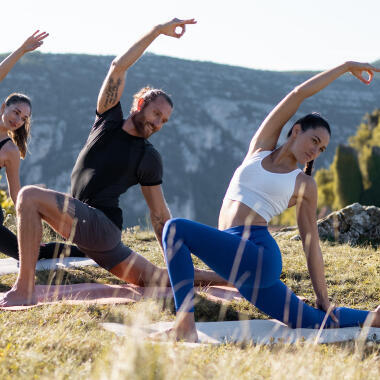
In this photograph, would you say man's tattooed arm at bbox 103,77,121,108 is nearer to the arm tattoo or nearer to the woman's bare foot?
the arm tattoo

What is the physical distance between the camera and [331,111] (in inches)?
4277

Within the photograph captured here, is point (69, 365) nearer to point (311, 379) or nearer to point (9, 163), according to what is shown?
point (311, 379)

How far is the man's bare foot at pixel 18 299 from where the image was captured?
3.92 meters

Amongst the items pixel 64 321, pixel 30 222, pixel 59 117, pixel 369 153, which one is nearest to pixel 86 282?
pixel 30 222

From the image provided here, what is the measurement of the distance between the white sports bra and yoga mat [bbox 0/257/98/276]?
8.73 feet

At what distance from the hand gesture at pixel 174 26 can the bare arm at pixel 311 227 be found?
4.91ft

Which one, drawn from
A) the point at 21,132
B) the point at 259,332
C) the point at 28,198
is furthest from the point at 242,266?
the point at 21,132

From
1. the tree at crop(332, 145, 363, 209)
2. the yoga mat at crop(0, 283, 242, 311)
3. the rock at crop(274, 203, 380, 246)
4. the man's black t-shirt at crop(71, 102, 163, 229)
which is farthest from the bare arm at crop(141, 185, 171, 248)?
the tree at crop(332, 145, 363, 209)

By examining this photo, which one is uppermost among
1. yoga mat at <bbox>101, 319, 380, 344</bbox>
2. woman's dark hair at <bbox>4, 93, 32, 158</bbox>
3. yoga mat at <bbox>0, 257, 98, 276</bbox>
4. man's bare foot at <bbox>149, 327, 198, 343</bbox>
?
woman's dark hair at <bbox>4, 93, 32, 158</bbox>

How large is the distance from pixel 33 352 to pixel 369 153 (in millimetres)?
28562

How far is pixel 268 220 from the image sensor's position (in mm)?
3717

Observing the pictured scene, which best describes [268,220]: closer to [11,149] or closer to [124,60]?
[124,60]

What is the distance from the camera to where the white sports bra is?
369cm

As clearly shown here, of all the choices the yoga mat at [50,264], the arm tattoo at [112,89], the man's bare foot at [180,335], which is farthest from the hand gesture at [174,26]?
the yoga mat at [50,264]
